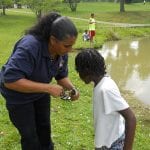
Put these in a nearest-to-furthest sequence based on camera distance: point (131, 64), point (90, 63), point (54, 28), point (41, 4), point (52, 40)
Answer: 1. point (90, 63)
2. point (54, 28)
3. point (52, 40)
4. point (131, 64)
5. point (41, 4)

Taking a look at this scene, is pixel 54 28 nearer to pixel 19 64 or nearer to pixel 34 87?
pixel 19 64

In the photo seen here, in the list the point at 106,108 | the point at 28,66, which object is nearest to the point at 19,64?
the point at 28,66

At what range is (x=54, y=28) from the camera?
3.75 metres

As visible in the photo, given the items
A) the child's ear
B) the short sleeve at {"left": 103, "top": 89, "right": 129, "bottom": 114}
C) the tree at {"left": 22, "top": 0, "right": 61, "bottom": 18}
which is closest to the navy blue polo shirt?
the child's ear

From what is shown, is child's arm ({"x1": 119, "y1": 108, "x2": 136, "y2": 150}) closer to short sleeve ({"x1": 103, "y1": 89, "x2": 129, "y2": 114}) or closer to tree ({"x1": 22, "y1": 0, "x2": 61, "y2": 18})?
short sleeve ({"x1": 103, "y1": 89, "x2": 129, "y2": 114})

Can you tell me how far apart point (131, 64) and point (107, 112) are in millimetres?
14896

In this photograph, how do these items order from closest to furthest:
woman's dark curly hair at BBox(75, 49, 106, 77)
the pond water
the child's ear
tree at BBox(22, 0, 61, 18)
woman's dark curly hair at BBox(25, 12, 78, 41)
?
woman's dark curly hair at BBox(75, 49, 106, 77)
woman's dark curly hair at BBox(25, 12, 78, 41)
the child's ear
the pond water
tree at BBox(22, 0, 61, 18)

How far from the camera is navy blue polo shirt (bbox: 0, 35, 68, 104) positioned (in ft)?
12.3

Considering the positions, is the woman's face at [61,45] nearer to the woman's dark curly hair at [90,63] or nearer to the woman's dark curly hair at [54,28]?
the woman's dark curly hair at [54,28]

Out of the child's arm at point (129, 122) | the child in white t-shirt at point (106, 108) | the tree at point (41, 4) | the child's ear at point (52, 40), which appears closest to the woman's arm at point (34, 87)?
the child in white t-shirt at point (106, 108)

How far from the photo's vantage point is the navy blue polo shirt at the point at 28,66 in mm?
3750

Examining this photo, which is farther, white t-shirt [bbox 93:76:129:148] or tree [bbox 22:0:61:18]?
tree [bbox 22:0:61:18]

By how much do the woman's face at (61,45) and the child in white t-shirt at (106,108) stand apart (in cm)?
17

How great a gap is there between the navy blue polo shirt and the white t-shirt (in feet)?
2.13
